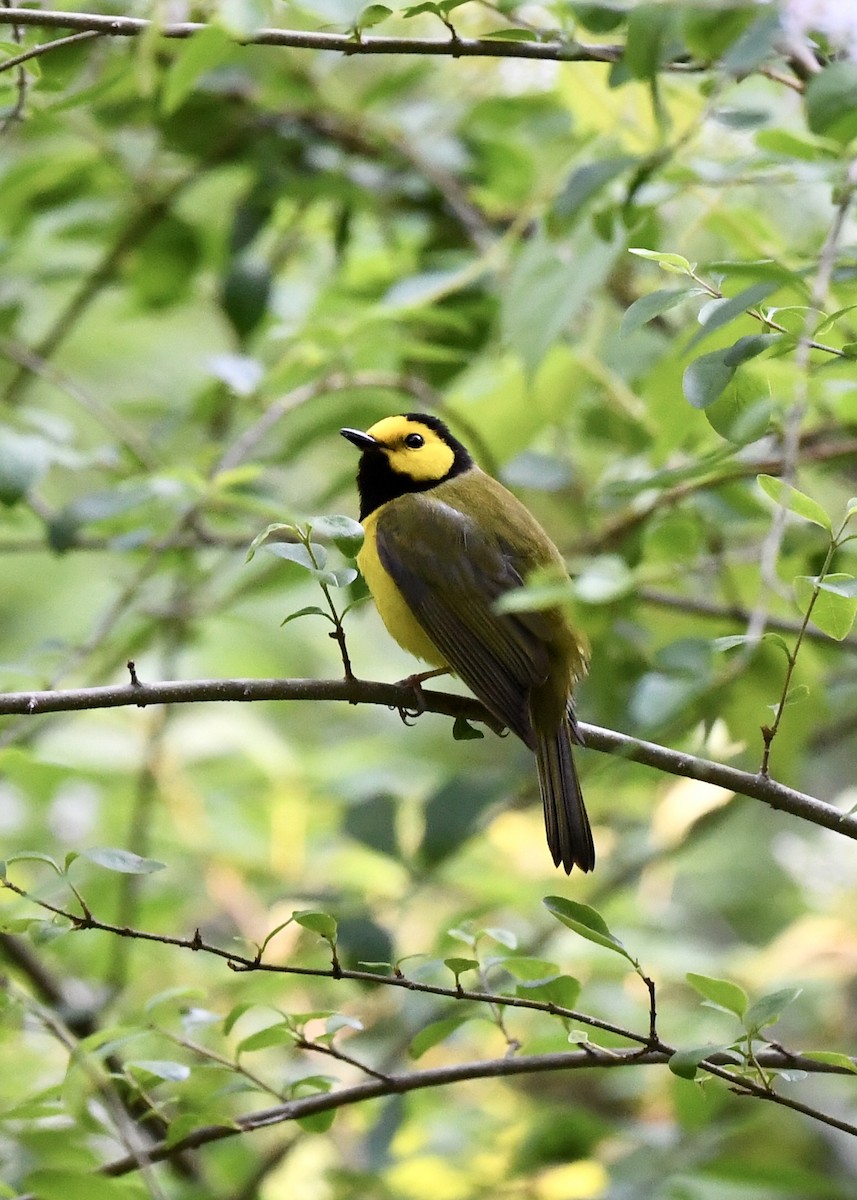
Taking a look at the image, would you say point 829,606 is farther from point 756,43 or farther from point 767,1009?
point 756,43

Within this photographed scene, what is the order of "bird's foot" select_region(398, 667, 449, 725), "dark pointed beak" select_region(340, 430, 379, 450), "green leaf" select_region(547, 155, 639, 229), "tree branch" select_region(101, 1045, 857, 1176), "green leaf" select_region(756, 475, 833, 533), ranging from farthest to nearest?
1. "dark pointed beak" select_region(340, 430, 379, 450)
2. "bird's foot" select_region(398, 667, 449, 725)
3. "green leaf" select_region(547, 155, 639, 229)
4. "tree branch" select_region(101, 1045, 857, 1176)
5. "green leaf" select_region(756, 475, 833, 533)

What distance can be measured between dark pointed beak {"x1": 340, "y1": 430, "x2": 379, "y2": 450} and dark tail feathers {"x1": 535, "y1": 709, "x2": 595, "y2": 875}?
1038 millimetres

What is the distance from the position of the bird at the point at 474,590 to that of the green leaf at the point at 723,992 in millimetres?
885

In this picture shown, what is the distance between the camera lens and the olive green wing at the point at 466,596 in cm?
294

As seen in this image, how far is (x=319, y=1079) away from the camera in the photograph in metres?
2.01

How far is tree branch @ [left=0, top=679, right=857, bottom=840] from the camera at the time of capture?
194cm

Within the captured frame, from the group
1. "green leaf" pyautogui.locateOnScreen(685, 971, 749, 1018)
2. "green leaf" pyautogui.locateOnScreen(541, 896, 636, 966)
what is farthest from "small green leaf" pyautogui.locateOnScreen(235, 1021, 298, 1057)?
"green leaf" pyautogui.locateOnScreen(685, 971, 749, 1018)

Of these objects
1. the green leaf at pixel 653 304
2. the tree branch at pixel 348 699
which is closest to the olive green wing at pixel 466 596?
the tree branch at pixel 348 699

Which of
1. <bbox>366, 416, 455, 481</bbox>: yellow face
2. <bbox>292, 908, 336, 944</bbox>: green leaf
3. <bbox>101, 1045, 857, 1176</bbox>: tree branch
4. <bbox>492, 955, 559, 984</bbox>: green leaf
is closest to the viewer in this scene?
<bbox>292, 908, 336, 944</bbox>: green leaf

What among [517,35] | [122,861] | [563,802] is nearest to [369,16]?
[517,35]

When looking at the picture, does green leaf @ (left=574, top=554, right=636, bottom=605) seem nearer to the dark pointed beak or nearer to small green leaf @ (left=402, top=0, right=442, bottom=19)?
small green leaf @ (left=402, top=0, right=442, bottom=19)

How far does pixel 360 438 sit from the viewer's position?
3.66 metres

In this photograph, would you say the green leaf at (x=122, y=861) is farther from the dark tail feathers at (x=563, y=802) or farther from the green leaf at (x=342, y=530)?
the dark tail feathers at (x=563, y=802)

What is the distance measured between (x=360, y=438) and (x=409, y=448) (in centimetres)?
22
